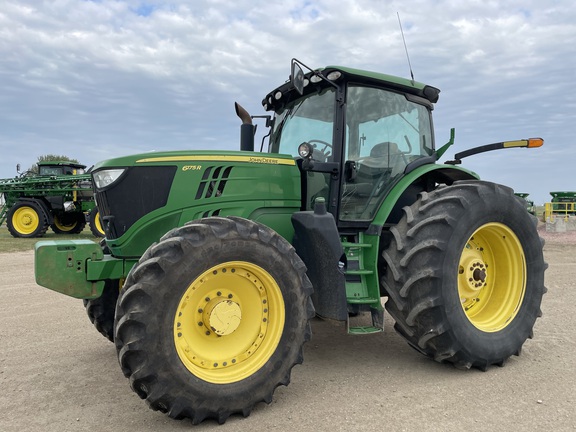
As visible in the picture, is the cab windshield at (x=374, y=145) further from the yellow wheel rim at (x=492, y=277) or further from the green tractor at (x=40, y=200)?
the green tractor at (x=40, y=200)

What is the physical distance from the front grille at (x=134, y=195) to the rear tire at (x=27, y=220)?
15250 mm

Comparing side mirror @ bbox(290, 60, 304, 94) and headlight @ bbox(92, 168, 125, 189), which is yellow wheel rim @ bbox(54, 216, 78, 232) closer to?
headlight @ bbox(92, 168, 125, 189)

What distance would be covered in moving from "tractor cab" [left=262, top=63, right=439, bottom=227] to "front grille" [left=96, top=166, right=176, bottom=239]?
1134mm

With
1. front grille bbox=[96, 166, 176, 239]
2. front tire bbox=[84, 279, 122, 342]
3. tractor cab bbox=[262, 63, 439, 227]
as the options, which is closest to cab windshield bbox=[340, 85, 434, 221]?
tractor cab bbox=[262, 63, 439, 227]

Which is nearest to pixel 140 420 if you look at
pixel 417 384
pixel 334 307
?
pixel 334 307

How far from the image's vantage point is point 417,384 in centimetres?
355

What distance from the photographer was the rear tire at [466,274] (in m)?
3.65

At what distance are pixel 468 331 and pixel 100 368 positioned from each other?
3.00 m

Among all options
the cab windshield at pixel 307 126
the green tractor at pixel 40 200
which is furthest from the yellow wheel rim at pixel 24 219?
the cab windshield at pixel 307 126

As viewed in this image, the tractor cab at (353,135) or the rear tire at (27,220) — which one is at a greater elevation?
the tractor cab at (353,135)

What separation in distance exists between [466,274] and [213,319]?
2.25 m

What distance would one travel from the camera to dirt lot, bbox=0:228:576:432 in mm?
2945

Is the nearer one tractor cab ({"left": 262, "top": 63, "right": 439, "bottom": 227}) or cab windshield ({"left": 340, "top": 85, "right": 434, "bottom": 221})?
tractor cab ({"left": 262, "top": 63, "right": 439, "bottom": 227})

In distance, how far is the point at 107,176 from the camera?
359cm
